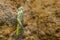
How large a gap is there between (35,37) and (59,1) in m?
0.51

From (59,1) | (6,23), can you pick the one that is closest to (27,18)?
(6,23)

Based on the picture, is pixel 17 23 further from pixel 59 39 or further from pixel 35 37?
pixel 59 39

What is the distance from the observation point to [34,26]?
80.0 inches

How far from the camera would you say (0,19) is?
6.84 ft

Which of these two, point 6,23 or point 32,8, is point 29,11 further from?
point 6,23

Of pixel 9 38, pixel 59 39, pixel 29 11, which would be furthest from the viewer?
pixel 29 11

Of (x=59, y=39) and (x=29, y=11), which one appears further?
(x=29, y=11)

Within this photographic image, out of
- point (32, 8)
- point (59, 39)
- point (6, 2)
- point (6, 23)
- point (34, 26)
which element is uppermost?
point (6, 2)

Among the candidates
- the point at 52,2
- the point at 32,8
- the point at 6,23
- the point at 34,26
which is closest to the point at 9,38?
the point at 6,23

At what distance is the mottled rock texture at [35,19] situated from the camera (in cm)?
195

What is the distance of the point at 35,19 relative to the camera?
2.09m

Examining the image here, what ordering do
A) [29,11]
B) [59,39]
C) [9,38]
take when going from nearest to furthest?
1. [59,39]
2. [9,38]
3. [29,11]

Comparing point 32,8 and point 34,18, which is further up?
point 32,8

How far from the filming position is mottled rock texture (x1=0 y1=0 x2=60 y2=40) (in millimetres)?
1946
